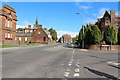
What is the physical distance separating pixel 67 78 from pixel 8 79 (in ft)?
8.05

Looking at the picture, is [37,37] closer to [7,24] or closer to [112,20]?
[7,24]

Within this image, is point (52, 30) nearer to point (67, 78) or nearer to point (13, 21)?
point (13, 21)

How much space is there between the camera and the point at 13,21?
139ft

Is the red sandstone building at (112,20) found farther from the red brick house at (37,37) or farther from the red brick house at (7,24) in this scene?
the red brick house at (37,37)

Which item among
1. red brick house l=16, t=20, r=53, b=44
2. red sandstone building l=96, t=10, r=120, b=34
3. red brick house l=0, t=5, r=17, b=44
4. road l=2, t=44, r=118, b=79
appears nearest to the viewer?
road l=2, t=44, r=118, b=79

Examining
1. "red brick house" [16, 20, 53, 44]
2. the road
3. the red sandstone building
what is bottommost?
the road

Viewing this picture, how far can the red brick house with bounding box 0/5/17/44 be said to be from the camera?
36625mm

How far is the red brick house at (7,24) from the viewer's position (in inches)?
1442

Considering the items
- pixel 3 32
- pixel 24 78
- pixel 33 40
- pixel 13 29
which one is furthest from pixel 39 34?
pixel 24 78

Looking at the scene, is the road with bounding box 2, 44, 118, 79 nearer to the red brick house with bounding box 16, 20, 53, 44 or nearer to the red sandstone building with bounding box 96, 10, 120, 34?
the red sandstone building with bounding box 96, 10, 120, 34

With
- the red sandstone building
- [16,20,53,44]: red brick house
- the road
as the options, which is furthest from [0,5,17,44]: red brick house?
the red sandstone building

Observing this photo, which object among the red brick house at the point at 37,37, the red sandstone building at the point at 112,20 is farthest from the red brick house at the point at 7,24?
the red sandstone building at the point at 112,20

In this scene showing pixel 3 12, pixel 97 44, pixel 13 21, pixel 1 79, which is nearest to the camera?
pixel 1 79

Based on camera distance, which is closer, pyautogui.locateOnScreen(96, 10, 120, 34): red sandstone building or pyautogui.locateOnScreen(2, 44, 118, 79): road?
pyautogui.locateOnScreen(2, 44, 118, 79): road
